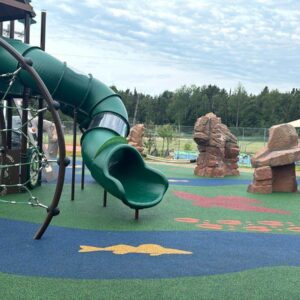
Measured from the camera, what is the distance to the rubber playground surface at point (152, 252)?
3.70 metres

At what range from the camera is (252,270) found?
4.29m

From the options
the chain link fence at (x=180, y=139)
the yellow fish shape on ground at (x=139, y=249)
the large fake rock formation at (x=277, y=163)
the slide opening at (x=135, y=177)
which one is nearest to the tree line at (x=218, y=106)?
the chain link fence at (x=180, y=139)

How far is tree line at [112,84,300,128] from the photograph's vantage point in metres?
56.5

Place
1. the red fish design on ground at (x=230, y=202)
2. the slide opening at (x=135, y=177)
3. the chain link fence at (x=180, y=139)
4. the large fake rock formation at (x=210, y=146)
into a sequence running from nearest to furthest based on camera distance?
1. the slide opening at (x=135, y=177)
2. the red fish design on ground at (x=230, y=202)
3. the large fake rock formation at (x=210, y=146)
4. the chain link fence at (x=180, y=139)

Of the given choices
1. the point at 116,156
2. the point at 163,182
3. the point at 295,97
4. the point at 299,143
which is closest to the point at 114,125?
the point at 116,156

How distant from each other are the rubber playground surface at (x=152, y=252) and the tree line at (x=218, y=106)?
46.0 meters

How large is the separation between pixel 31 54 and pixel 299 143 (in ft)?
22.8

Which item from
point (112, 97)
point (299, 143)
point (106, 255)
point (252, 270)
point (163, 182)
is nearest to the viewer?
point (252, 270)

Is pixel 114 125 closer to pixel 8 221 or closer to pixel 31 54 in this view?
pixel 31 54

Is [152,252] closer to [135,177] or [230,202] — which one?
[135,177]

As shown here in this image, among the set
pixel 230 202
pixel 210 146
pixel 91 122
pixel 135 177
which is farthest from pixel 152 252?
pixel 210 146

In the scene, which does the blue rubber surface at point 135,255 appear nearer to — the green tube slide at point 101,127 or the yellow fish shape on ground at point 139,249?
the yellow fish shape on ground at point 139,249

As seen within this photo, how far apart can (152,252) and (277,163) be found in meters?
6.01

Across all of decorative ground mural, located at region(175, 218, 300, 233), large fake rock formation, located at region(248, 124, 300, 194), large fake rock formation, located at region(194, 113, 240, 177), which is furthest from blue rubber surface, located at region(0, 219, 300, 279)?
large fake rock formation, located at region(194, 113, 240, 177)
